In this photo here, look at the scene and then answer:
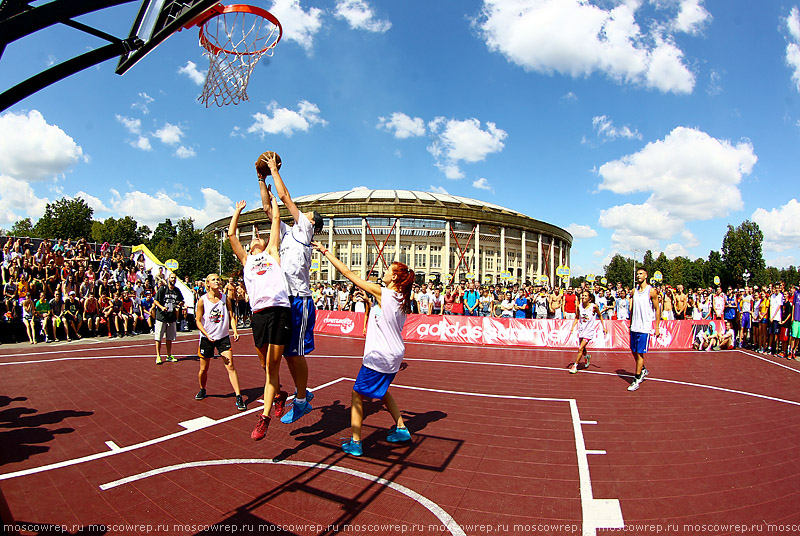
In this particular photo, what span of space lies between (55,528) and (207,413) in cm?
302

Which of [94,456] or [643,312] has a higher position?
[643,312]

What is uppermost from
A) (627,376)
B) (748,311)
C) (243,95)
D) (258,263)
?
(243,95)

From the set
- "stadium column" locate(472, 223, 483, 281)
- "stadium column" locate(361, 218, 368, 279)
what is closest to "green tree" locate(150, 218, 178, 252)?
"stadium column" locate(361, 218, 368, 279)

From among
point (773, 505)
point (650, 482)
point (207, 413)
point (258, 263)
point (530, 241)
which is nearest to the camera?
point (773, 505)

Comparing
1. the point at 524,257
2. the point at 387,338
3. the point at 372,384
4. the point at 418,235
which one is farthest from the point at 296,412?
the point at 524,257

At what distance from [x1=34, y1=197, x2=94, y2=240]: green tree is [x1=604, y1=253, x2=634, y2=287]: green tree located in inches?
4218

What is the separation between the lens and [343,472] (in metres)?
4.30

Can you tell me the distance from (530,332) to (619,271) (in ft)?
351

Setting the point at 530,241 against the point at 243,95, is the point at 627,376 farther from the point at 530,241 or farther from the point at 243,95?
the point at 530,241

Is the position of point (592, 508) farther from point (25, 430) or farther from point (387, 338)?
point (25, 430)

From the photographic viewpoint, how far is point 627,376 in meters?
9.90

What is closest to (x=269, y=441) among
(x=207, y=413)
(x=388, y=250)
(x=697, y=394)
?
(x=207, y=413)

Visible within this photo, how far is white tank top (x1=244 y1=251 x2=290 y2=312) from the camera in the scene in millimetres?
4801
